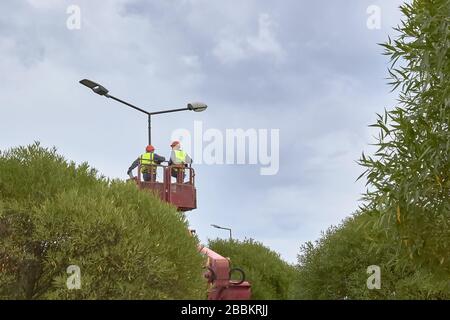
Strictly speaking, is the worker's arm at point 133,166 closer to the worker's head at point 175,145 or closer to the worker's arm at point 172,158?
the worker's arm at point 172,158

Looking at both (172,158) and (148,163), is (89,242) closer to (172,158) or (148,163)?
(148,163)

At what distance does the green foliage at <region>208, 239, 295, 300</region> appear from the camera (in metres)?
39.5

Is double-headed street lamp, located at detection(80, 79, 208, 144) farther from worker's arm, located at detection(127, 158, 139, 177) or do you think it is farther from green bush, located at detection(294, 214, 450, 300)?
green bush, located at detection(294, 214, 450, 300)

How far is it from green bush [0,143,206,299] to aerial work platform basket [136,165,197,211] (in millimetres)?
8901

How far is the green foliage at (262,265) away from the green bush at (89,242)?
77.0 ft

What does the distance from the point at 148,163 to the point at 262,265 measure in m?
16.8

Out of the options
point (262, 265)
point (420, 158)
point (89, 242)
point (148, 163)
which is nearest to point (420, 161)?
point (420, 158)

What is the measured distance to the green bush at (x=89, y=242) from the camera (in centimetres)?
1431

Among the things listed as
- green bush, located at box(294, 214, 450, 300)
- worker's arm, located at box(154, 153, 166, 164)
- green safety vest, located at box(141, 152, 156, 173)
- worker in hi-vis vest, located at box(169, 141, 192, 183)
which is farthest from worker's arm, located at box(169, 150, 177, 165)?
green bush, located at box(294, 214, 450, 300)

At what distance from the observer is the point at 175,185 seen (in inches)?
1035

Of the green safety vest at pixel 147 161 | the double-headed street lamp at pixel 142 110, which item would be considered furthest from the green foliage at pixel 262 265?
the green safety vest at pixel 147 161

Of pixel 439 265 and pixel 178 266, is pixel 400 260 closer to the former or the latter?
pixel 439 265
